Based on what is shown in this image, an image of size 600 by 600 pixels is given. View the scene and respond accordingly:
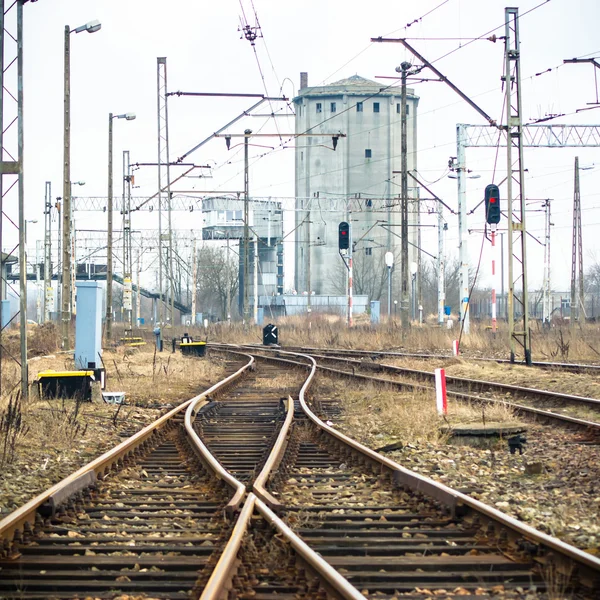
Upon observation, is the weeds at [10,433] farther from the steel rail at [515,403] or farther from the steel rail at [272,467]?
the steel rail at [515,403]

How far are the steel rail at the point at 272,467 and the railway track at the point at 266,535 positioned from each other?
0.08ft

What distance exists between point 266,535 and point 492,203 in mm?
18862

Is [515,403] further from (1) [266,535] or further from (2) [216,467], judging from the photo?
(1) [266,535]

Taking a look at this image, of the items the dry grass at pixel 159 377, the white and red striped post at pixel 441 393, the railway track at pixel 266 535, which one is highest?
the white and red striped post at pixel 441 393

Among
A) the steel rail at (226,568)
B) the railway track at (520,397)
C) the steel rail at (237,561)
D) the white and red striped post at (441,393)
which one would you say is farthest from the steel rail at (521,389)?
the steel rail at (226,568)

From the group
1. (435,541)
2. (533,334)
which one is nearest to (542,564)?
(435,541)

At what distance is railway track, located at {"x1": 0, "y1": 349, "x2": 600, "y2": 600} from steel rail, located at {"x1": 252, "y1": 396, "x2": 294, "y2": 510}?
3 cm

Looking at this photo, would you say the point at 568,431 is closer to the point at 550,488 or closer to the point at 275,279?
the point at 550,488

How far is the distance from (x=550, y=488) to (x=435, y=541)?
2.45 meters

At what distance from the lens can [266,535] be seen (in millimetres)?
6633

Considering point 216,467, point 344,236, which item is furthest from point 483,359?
point 216,467

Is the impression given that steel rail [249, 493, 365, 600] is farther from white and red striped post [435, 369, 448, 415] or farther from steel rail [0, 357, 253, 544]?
white and red striped post [435, 369, 448, 415]

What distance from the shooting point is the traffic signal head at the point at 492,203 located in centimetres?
2414

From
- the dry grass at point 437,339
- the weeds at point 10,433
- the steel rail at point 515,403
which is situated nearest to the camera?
the weeds at point 10,433
